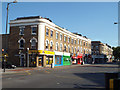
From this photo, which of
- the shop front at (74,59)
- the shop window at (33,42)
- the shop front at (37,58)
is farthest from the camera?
the shop front at (74,59)

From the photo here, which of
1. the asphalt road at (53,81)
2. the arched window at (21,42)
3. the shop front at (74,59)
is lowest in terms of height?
the asphalt road at (53,81)

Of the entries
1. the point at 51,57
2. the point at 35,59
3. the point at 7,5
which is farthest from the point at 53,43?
the point at 7,5

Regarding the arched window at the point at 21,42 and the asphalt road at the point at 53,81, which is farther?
the arched window at the point at 21,42

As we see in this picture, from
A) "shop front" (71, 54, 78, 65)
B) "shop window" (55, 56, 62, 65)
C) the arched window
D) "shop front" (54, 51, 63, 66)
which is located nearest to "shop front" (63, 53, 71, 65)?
"shop front" (54, 51, 63, 66)

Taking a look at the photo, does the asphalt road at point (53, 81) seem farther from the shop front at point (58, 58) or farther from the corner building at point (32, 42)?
the shop front at point (58, 58)

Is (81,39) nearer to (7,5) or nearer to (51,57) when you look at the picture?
(51,57)

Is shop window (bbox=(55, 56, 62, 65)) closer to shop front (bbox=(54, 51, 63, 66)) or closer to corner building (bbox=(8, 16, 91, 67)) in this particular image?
shop front (bbox=(54, 51, 63, 66))

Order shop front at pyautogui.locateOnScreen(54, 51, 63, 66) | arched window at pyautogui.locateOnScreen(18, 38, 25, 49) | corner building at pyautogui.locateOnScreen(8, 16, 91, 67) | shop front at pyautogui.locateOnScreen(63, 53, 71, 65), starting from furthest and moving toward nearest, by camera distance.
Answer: shop front at pyautogui.locateOnScreen(63, 53, 71, 65)
shop front at pyautogui.locateOnScreen(54, 51, 63, 66)
arched window at pyautogui.locateOnScreen(18, 38, 25, 49)
corner building at pyautogui.locateOnScreen(8, 16, 91, 67)

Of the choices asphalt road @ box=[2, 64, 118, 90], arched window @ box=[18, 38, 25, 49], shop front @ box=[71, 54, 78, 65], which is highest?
arched window @ box=[18, 38, 25, 49]

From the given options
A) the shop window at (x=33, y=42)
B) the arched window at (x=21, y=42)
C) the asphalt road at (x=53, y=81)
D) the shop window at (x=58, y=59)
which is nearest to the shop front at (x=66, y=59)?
the shop window at (x=58, y=59)

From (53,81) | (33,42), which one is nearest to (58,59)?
(33,42)

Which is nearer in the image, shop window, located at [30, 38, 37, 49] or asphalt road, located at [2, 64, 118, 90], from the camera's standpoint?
asphalt road, located at [2, 64, 118, 90]

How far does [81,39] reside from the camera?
218 feet

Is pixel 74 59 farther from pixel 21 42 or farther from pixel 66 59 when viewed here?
pixel 21 42
